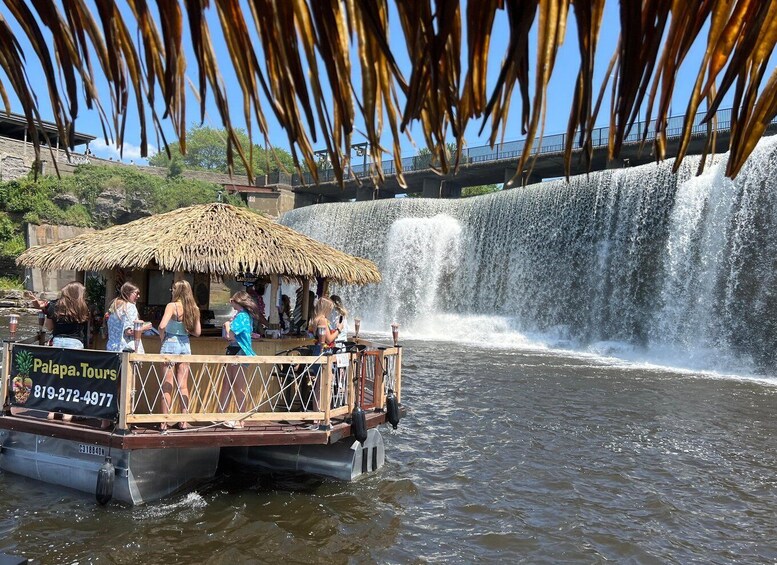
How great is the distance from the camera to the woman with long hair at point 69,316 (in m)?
7.63

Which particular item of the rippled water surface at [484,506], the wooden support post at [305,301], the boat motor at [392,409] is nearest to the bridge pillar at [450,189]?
the rippled water surface at [484,506]

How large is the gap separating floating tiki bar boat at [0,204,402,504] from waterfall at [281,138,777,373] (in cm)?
1204

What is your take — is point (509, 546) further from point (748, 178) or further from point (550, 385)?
point (748, 178)

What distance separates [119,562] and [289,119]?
5.56 metres

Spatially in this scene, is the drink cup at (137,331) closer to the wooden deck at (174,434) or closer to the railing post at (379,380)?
the wooden deck at (174,434)

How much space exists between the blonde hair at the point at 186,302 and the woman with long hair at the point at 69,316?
124 centimetres

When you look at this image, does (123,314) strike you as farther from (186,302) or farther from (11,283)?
(11,283)

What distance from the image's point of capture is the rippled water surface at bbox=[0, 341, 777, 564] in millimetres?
6430

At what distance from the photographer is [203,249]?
28.2ft

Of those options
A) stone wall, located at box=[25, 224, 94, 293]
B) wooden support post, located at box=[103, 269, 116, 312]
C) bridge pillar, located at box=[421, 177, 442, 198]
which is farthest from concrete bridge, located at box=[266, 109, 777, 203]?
wooden support post, located at box=[103, 269, 116, 312]

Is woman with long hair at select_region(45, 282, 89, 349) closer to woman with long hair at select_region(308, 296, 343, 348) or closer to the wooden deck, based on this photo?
the wooden deck

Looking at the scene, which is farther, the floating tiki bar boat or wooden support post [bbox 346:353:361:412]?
wooden support post [bbox 346:353:361:412]

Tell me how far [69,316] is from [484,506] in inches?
209

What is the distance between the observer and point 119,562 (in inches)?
233
